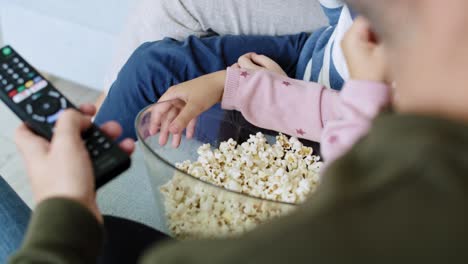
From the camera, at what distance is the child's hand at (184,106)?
60 cm

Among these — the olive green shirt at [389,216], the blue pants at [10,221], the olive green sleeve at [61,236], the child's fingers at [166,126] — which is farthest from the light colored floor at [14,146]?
the olive green shirt at [389,216]

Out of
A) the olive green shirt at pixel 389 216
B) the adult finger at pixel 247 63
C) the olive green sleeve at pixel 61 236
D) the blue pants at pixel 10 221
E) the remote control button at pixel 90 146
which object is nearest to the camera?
the olive green shirt at pixel 389 216

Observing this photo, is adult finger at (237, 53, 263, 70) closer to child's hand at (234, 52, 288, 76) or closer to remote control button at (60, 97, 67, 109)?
child's hand at (234, 52, 288, 76)

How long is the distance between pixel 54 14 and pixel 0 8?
169 mm

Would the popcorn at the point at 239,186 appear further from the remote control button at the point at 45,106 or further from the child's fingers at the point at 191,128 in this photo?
the remote control button at the point at 45,106

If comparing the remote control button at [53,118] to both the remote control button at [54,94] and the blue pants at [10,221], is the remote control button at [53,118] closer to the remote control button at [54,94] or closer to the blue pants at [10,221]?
the remote control button at [54,94]

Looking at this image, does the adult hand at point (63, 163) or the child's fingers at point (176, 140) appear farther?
the child's fingers at point (176, 140)

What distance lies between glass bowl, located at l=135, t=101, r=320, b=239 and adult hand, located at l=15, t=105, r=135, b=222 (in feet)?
0.24

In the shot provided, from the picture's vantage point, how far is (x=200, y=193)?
49 centimetres

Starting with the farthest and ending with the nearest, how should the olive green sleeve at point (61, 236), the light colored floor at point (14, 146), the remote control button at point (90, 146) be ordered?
the light colored floor at point (14, 146) → the remote control button at point (90, 146) → the olive green sleeve at point (61, 236)

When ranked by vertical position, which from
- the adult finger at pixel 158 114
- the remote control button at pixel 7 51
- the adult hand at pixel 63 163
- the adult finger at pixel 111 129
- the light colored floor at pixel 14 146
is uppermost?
the remote control button at pixel 7 51

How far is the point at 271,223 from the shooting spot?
282 mm

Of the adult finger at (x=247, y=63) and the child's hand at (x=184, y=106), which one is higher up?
the child's hand at (x=184, y=106)

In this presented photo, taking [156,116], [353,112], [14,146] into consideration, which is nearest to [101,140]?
[156,116]
